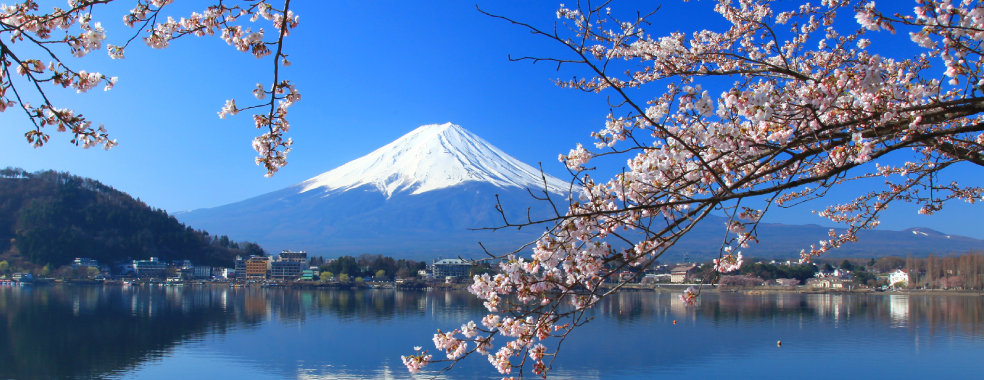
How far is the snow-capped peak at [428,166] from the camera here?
4904 inches

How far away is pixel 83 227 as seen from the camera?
187 ft

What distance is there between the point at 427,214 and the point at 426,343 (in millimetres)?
100264

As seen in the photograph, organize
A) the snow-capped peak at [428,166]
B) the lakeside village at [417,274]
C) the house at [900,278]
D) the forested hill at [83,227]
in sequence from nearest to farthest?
the lakeside village at [417,274]
the house at [900,278]
the forested hill at [83,227]
the snow-capped peak at [428,166]

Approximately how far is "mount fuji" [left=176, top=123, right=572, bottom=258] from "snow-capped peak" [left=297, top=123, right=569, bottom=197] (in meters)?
0.23

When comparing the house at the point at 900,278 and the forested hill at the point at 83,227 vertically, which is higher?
the forested hill at the point at 83,227

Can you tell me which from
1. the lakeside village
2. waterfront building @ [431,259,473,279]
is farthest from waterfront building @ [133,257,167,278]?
waterfront building @ [431,259,473,279]

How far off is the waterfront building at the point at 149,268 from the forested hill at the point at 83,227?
12.2 feet

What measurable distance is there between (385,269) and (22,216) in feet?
114

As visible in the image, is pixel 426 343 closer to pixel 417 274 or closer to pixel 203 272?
pixel 417 274

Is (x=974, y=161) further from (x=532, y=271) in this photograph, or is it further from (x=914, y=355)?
(x=914, y=355)

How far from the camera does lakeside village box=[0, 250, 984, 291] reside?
4297 cm

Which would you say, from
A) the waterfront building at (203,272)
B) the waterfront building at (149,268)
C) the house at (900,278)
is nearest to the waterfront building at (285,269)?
the waterfront building at (203,272)

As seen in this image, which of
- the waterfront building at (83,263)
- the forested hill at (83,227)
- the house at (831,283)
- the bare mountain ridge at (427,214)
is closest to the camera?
the house at (831,283)

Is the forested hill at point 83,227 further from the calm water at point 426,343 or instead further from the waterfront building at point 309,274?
the calm water at point 426,343
